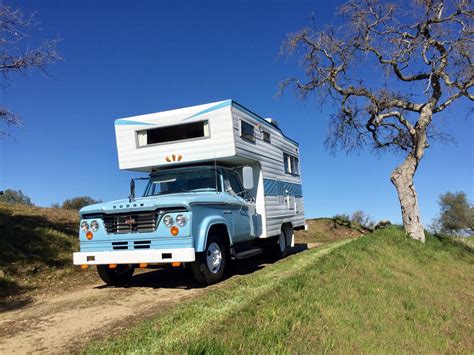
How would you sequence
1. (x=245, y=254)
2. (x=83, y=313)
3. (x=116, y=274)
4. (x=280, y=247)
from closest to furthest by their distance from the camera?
(x=83, y=313) < (x=116, y=274) < (x=245, y=254) < (x=280, y=247)

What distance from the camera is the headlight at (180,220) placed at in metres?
7.08

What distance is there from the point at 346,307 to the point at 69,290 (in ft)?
17.1

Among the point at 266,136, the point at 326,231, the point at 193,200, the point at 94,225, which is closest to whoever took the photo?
the point at 193,200

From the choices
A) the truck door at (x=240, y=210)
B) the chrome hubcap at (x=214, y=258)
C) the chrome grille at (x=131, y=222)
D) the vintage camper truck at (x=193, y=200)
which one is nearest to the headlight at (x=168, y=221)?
the vintage camper truck at (x=193, y=200)

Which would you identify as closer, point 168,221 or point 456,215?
point 168,221

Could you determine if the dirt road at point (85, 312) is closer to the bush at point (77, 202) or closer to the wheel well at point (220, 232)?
the wheel well at point (220, 232)

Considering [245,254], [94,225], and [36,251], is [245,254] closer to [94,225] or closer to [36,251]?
[94,225]

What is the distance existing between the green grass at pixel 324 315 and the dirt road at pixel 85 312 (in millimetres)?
469

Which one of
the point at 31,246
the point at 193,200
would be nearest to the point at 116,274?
the point at 193,200

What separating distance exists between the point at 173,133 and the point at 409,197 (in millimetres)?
8676

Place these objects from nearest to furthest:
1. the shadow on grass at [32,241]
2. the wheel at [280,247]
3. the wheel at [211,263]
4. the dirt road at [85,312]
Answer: the dirt road at [85,312] < the wheel at [211,263] < the shadow on grass at [32,241] < the wheel at [280,247]

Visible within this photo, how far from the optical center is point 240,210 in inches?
356

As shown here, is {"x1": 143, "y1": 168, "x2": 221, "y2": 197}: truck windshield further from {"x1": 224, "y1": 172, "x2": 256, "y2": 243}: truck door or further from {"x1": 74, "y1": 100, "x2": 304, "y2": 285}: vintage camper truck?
{"x1": 224, "y1": 172, "x2": 256, "y2": 243}: truck door

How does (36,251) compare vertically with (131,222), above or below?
below
